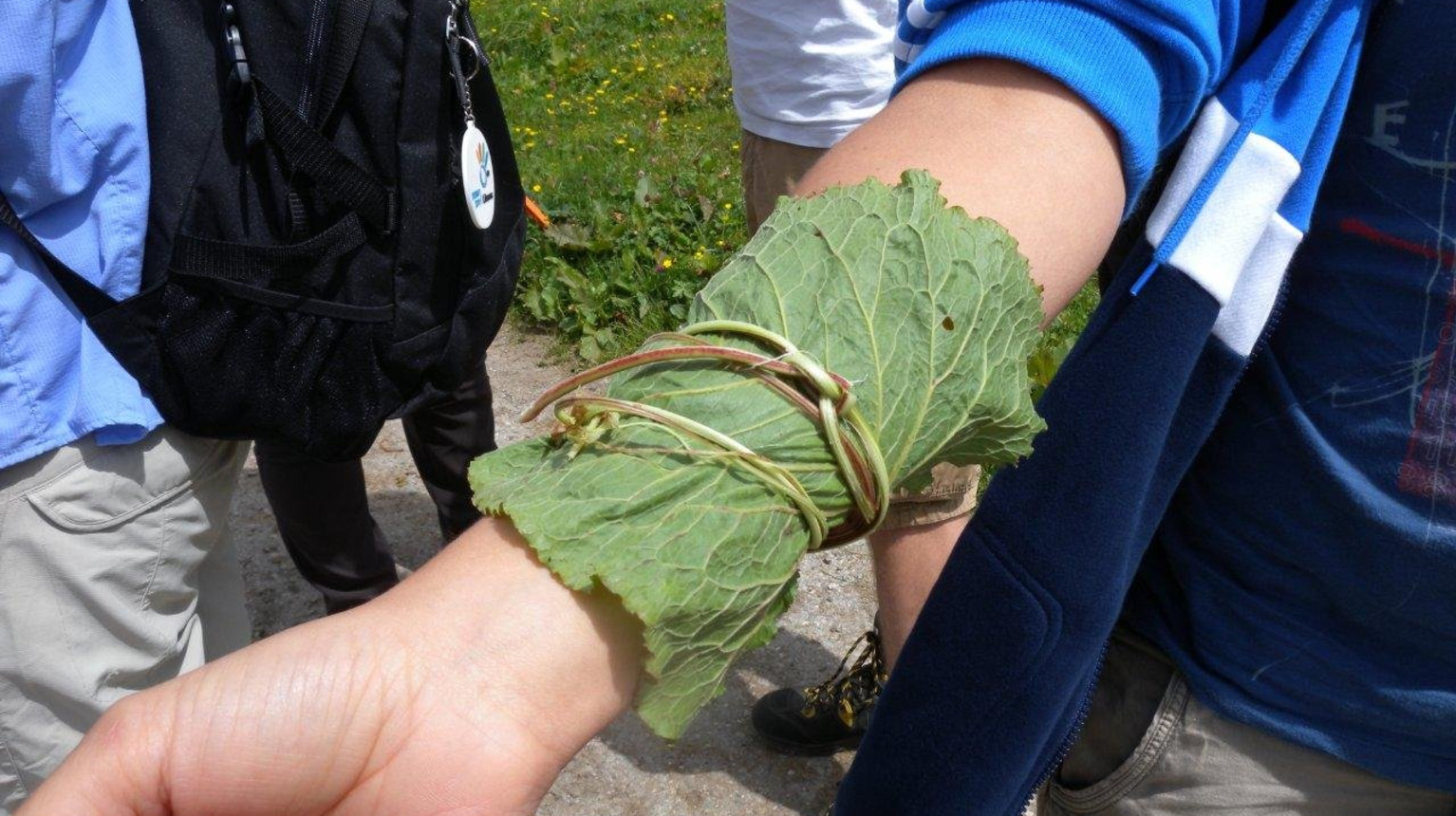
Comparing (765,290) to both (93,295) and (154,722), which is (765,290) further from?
(93,295)


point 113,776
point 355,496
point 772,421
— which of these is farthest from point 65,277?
point 772,421

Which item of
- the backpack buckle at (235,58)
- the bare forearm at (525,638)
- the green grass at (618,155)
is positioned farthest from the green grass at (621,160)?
the bare forearm at (525,638)

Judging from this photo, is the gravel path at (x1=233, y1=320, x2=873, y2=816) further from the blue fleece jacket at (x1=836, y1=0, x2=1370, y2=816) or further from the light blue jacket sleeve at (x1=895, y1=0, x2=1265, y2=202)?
the light blue jacket sleeve at (x1=895, y1=0, x2=1265, y2=202)

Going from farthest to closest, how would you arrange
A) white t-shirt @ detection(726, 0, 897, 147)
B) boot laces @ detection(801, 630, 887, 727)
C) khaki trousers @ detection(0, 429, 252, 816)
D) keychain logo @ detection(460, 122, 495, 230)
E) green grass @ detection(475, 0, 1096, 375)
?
green grass @ detection(475, 0, 1096, 375) < boot laces @ detection(801, 630, 887, 727) < white t-shirt @ detection(726, 0, 897, 147) < keychain logo @ detection(460, 122, 495, 230) < khaki trousers @ detection(0, 429, 252, 816)

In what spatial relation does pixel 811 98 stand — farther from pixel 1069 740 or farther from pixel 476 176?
pixel 1069 740

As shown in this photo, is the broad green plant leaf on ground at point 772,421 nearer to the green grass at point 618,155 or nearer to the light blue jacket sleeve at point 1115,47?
the light blue jacket sleeve at point 1115,47

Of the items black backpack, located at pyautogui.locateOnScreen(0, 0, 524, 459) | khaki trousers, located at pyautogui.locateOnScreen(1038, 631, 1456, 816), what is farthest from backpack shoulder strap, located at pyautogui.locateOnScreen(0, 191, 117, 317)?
khaki trousers, located at pyautogui.locateOnScreen(1038, 631, 1456, 816)

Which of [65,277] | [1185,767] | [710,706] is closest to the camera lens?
[1185,767]
